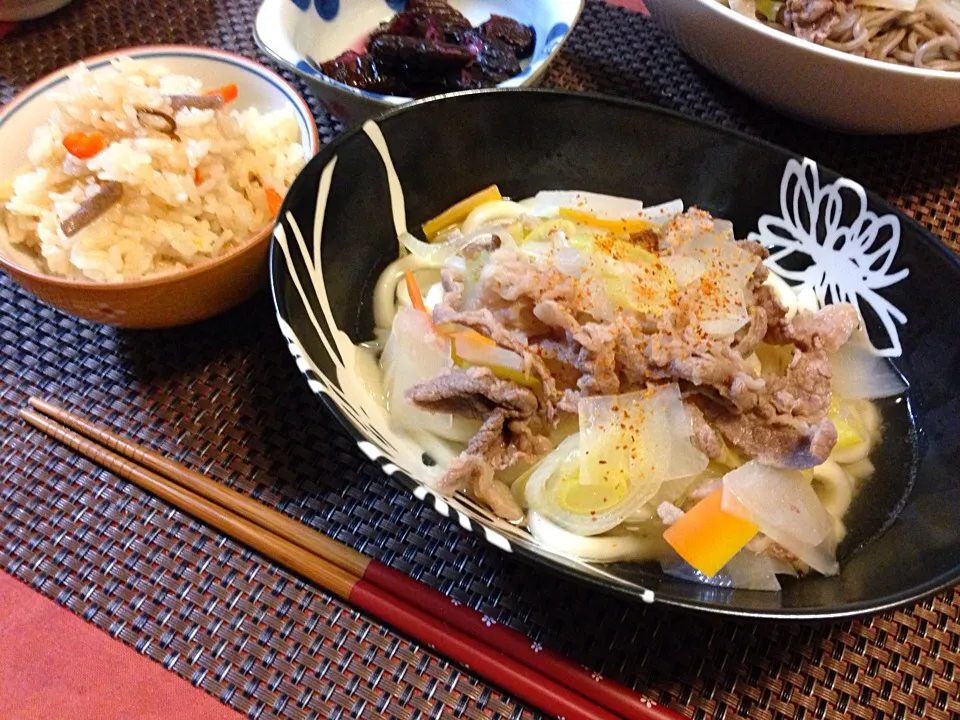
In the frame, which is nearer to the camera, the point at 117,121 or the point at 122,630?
the point at 122,630

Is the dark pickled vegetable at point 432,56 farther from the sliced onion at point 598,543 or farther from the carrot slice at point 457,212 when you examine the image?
the sliced onion at point 598,543

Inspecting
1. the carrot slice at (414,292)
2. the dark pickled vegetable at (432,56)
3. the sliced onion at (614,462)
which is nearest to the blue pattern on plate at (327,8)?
Result: the dark pickled vegetable at (432,56)

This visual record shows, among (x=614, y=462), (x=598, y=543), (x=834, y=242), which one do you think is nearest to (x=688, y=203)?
(x=834, y=242)

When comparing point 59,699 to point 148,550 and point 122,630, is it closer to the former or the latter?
point 122,630

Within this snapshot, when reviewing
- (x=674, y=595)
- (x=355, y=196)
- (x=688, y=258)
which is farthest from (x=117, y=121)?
(x=674, y=595)

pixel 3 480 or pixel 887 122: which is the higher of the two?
pixel 887 122

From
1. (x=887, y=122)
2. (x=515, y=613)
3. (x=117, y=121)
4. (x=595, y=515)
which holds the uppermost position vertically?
(x=887, y=122)

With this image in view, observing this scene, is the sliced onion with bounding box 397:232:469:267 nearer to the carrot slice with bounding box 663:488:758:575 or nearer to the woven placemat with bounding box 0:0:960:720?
the woven placemat with bounding box 0:0:960:720

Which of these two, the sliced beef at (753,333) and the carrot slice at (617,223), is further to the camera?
the carrot slice at (617,223)
